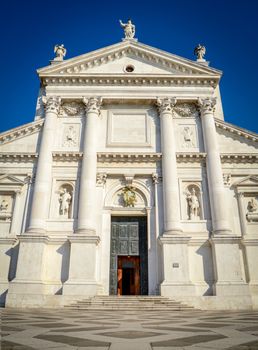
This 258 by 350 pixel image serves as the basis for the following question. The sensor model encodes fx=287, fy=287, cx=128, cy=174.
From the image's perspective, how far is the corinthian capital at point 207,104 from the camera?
21234 millimetres

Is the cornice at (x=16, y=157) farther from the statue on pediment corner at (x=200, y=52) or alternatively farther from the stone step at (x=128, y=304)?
the statue on pediment corner at (x=200, y=52)

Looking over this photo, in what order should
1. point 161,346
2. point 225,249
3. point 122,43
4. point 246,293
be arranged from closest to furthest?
point 161,346 → point 246,293 → point 225,249 → point 122,43

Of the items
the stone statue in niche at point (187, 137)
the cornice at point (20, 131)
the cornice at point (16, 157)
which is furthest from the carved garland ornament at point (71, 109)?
the stone statue in niche at point (187, 137)

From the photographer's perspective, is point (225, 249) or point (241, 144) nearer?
point (225, 249)

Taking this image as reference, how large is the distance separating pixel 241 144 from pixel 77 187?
12085 mm

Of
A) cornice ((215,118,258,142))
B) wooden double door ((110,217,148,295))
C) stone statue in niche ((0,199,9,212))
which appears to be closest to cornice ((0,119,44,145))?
stone statue in niche ((0,199,9,212))

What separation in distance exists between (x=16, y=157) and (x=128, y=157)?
7783mm

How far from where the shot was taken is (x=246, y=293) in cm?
1570

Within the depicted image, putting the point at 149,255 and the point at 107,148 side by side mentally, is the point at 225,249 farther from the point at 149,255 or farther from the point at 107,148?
the point at 107,148

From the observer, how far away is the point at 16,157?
19.9m

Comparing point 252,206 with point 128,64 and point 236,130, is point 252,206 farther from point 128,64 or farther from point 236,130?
point 128,64

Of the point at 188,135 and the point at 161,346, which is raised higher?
the point at 188,135

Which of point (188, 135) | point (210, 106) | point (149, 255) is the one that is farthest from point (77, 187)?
point (210, 106)

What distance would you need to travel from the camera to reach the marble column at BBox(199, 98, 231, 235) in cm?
1769
